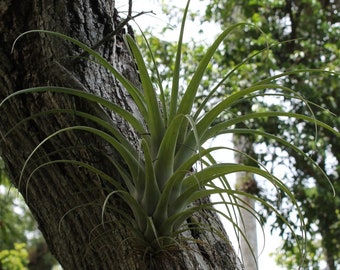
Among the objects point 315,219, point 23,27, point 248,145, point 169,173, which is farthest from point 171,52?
point 169,173

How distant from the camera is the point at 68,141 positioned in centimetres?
154

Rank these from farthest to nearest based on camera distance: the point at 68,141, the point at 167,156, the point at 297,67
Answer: the point at 297,67
the point at 68,141
the point at 167,156

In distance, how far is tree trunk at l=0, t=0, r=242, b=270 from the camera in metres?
1.48

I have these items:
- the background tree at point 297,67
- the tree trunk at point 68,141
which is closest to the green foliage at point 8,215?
the tree trunk at point 68,141

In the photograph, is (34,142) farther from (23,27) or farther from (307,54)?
(307,54)

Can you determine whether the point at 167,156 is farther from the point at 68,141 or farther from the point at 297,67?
the point at 297,67

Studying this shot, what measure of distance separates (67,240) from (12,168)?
0.27m

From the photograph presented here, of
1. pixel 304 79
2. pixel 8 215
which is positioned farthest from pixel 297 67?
pixel 8 215

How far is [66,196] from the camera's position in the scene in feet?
5.04

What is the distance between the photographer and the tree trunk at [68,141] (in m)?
1.48

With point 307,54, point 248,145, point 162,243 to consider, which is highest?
point 307,54

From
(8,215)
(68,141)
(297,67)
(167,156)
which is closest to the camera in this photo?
(167,156)

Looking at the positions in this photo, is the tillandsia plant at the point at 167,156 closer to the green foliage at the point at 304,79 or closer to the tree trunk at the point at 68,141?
the tree trunk at the point at 68,141

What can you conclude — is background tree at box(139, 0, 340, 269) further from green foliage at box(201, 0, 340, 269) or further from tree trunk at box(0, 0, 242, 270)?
A: tree trunk at box(0, 0, 242, 270)
